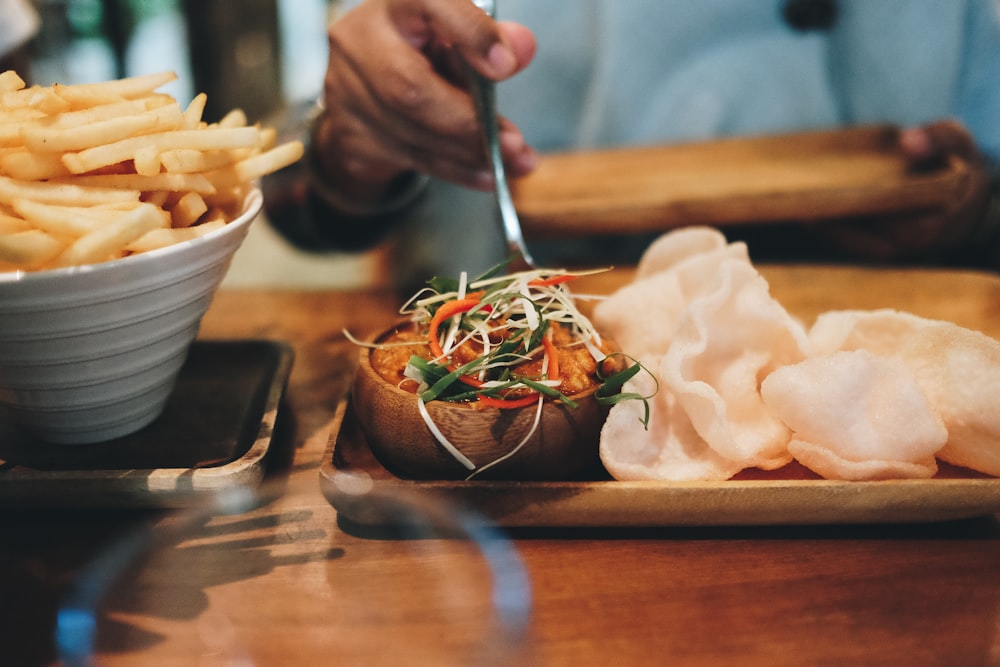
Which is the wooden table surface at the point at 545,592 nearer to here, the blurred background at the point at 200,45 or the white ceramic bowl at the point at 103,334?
the white ceramic bowl at the point at 103,334

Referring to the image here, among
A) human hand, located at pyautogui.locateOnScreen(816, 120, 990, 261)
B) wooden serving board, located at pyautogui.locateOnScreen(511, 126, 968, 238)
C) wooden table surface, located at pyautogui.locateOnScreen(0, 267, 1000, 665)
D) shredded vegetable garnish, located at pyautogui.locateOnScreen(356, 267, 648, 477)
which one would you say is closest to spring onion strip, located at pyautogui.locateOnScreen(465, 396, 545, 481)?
shredded vegetable garnish, located at pyautogui.locateOnScreen(356, 267, 648, 477)

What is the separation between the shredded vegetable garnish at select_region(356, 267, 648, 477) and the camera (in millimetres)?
946

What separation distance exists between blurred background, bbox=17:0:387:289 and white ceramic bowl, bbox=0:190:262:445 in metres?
3.56

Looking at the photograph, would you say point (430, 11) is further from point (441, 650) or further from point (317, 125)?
point (441, 650)

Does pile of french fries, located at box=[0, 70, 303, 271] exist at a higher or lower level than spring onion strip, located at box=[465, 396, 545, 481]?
higher

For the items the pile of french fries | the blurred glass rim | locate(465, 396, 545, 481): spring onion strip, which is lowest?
the blurred glass rim

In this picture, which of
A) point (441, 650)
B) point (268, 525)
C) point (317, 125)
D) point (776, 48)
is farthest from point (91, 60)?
point (441, 650)

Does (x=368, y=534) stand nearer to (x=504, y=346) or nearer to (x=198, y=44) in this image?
(x=504, y=346)

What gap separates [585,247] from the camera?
2.55m

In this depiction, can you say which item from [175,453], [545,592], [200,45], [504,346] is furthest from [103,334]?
[200,45]

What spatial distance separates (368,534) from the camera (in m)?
0.95

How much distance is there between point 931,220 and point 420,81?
1490 millimetres

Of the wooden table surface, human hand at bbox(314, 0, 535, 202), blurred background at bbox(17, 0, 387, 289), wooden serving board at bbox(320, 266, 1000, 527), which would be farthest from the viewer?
blurred background at bbox(17, 0, 387, 289)

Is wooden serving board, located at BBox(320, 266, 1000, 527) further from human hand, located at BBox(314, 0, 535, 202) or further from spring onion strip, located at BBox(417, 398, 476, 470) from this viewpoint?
human hand, located at BBox(314, 0, 535, 202)
